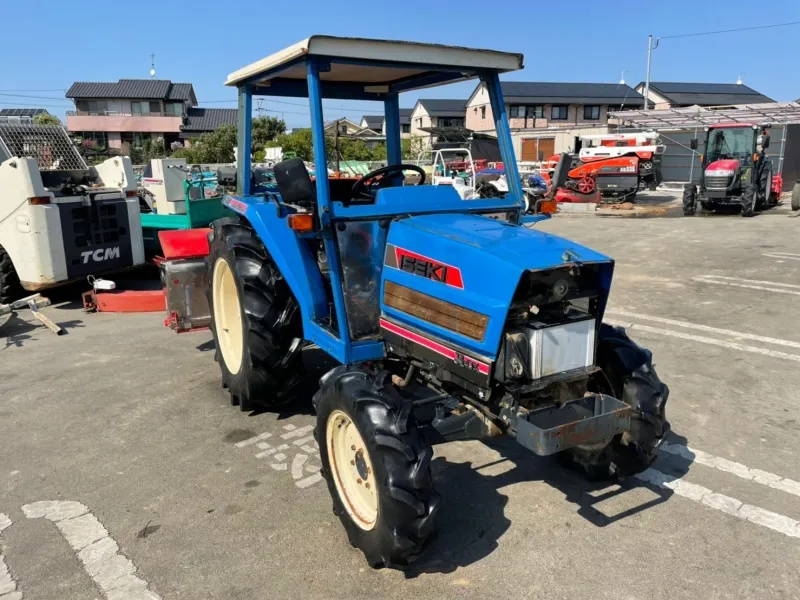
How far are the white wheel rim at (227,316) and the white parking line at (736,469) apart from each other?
291 cm

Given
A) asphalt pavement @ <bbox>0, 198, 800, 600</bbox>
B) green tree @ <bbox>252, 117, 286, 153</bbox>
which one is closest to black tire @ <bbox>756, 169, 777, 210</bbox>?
asphalt pavement @ <bbox>0, 198, 800, 600</bbox>

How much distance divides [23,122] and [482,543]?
8.24 metres

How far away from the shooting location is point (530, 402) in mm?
2850

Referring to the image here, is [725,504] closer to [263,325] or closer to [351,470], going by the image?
[351,470]

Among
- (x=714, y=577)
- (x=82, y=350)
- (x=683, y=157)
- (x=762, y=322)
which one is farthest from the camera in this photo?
(x=683, y=157)

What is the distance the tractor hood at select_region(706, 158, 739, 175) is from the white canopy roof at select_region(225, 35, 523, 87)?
14.2 meters

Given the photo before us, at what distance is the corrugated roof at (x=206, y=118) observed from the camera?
170 feet

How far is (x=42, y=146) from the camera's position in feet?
26.1

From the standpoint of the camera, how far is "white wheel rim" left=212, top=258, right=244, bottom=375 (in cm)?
442

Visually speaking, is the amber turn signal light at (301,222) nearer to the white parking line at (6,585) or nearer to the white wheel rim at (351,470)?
the white wheel rim at (351,470)

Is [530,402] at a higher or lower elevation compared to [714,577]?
higher

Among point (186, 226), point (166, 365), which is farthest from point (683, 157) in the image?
point (166, 365)

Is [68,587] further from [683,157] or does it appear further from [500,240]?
[683,157]

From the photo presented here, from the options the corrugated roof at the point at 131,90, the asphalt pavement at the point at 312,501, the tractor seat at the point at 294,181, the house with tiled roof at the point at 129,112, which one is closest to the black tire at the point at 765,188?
the asphalt pavement at the point at 312,501
